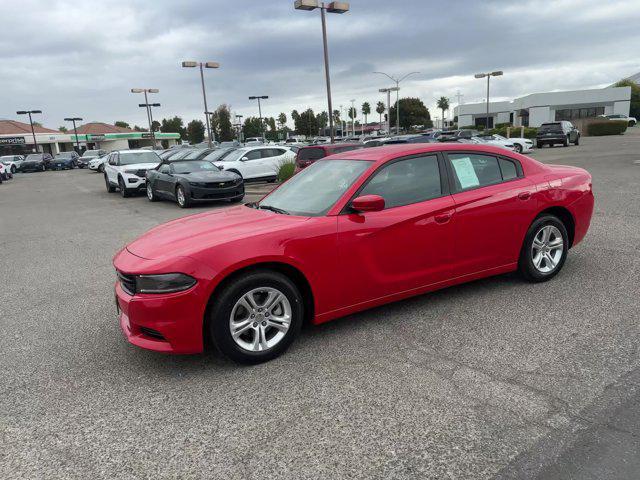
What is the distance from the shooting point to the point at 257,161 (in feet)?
62.6

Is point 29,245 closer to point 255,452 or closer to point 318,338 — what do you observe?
point 318,338

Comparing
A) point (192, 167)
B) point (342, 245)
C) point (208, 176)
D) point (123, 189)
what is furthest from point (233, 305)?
point (123, 189)

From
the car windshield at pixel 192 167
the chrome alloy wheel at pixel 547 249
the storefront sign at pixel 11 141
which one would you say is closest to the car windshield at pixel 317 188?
the chrome alloy wheel at pixel 547 249

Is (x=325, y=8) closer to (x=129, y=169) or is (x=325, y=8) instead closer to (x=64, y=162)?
(x=129, y=169)

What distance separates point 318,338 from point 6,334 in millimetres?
2965

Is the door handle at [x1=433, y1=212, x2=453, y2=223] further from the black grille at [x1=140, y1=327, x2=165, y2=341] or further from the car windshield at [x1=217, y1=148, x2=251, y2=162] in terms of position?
the car windshield at [x1=217, y1=148, x2=251, y2=162]

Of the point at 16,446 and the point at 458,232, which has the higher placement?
the point at 458,232

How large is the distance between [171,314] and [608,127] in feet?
205

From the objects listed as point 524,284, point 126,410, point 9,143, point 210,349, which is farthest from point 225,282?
point 9,143

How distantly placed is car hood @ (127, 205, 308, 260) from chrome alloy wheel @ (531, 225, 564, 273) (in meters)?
2.61

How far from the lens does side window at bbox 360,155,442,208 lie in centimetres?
425

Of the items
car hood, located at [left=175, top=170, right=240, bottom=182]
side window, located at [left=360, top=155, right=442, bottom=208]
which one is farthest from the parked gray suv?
side window, located at [left=360, top=155, right=442, bottom=208]

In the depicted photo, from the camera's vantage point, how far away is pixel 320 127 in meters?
107

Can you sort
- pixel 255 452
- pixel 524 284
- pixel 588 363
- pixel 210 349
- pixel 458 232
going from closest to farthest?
pixel 255 452 → pixel 588 363 → pixel 210 349 → pixel 458 232 → pixel 524 284
